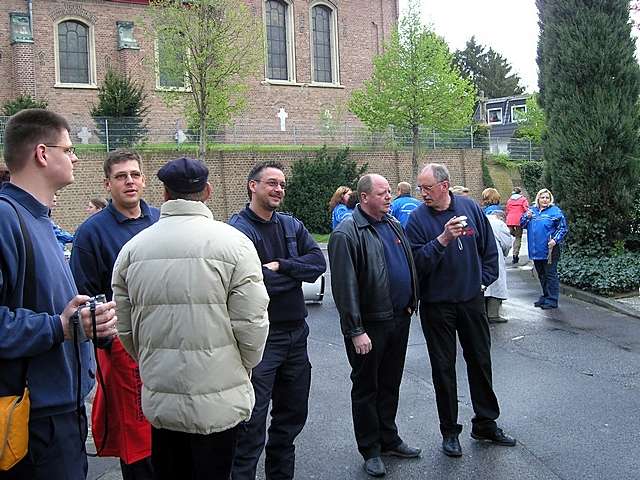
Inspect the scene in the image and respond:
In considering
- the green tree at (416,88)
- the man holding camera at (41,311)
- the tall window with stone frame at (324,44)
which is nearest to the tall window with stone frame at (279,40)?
the tall window with stone frame at (324,44)

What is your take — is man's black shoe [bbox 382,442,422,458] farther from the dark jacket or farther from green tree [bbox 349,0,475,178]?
green tree [bbox 349,0,475,178]

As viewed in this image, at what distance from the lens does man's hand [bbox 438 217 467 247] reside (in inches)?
201

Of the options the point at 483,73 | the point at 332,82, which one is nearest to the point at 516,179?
the point at 332,82

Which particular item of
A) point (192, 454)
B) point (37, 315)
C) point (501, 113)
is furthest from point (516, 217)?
point (501, 113)

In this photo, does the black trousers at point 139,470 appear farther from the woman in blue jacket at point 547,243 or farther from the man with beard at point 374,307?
the woman in blue jacket at point 547,243

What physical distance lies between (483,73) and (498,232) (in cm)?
7234

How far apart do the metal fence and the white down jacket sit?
25270mm

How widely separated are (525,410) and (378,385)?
5.82 feet

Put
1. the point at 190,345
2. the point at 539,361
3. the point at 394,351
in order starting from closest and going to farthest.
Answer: the point at 190,345
the point at 394,351
the point at 539,361

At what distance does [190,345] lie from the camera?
3.20m

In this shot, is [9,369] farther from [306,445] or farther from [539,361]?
[539,361]

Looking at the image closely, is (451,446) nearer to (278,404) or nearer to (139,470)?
(278,404)

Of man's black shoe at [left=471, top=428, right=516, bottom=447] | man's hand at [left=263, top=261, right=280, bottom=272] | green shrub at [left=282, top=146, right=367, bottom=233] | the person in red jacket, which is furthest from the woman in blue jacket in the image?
green shrub at [left=282, top=146, right=367, bottom=233]

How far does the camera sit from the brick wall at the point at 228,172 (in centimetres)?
2502
